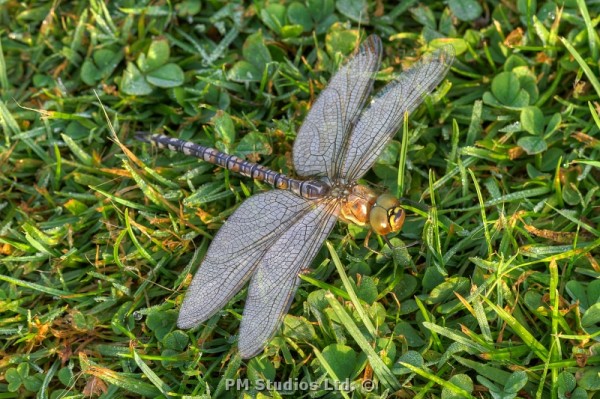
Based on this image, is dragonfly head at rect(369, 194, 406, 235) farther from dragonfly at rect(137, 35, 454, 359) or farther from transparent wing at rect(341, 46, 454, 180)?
transparent wing at rect(341, 46, 454, 180)

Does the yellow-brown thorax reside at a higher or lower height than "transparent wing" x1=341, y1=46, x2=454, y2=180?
lower

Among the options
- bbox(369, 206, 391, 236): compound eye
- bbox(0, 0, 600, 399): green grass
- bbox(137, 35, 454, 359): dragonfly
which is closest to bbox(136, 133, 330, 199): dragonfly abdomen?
bbox(137, 35, 454, 359): dragonfly

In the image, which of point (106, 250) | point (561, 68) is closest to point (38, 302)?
point (106, 250)

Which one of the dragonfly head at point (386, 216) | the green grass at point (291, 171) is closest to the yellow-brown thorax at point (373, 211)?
the dragonfly head at point (386, 216)

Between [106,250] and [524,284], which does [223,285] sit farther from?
[524,284]

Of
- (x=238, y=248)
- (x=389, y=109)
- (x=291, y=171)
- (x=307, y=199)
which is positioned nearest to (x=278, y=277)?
(x=238, y=248)

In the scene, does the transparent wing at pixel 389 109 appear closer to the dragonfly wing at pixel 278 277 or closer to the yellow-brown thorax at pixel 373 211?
the yellow-brown thorax at pixel 373 211
